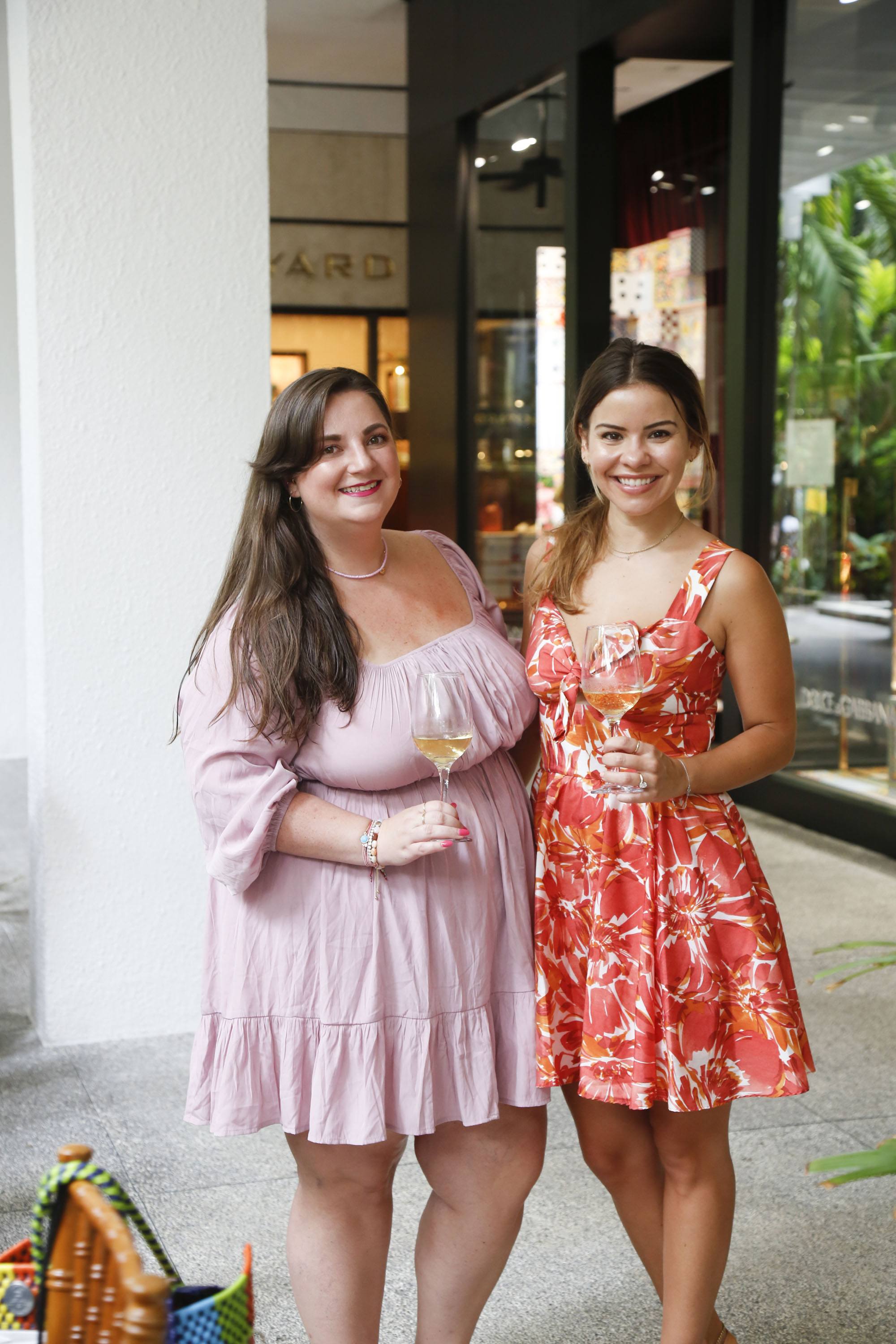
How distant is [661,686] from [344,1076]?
0.74 metres

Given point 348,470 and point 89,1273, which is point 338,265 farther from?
point 89,1273

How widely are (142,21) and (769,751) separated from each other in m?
2.79

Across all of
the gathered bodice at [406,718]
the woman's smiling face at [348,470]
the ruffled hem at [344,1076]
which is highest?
the woman's smiling face at [348,470]

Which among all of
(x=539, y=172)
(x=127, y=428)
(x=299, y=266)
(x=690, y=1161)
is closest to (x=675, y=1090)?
(x=690, y=1161)

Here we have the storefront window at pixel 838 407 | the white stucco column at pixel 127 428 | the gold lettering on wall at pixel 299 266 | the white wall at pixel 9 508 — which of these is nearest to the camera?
the white stucco column at pixel 127 428

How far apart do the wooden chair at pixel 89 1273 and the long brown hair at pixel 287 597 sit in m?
0.85

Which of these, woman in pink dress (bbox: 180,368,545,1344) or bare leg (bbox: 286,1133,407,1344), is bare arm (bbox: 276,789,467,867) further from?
bare leg (bbox: 286,1133,407,1344)

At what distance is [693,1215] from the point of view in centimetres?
210

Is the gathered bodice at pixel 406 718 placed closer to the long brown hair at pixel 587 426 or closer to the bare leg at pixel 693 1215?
the long brown hair at pixel 587 426

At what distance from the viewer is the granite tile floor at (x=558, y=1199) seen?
100 inches

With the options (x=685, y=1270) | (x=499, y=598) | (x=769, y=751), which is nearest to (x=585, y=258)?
(x=499, y=598)

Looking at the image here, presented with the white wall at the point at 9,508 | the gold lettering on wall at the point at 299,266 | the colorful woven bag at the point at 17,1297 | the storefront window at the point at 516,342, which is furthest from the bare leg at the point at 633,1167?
the gold lettering on wall at the point at 299,266

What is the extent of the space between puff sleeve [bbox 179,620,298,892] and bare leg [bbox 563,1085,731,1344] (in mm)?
683

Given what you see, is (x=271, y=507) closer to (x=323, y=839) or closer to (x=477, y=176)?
(x=323, y=839)
